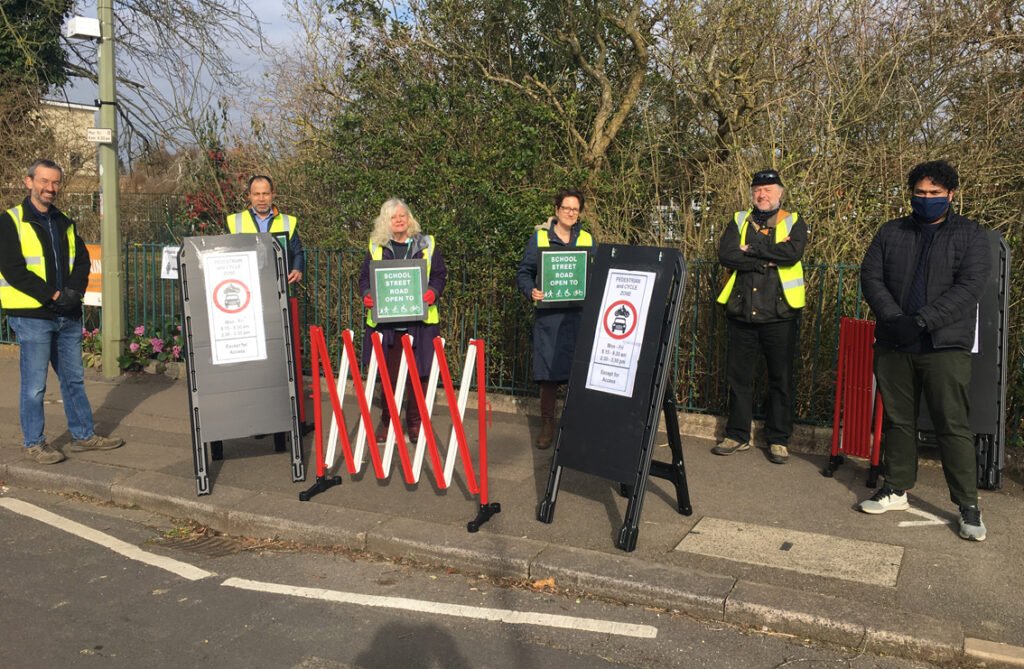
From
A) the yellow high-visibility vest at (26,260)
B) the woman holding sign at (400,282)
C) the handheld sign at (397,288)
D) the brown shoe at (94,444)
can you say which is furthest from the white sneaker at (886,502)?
the yellow high-visibility vest at (26,260)

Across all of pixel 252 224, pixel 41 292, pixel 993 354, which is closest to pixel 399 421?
pixel 252 224

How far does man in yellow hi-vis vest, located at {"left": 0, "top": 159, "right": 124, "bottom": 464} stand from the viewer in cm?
641

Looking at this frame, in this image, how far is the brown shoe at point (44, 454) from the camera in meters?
6.62

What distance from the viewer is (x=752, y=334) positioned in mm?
6562

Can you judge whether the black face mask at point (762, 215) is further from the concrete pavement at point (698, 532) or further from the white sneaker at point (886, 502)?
the white sneaker at point (886, 502)

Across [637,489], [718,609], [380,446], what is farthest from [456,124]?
[718,609]

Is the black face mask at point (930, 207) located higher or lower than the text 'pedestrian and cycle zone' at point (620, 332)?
higher

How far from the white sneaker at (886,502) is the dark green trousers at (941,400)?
345 mm

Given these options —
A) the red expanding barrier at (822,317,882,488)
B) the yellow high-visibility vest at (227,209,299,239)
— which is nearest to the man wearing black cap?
the red expanding barrier at (822,317,882,488)

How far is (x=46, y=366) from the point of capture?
6.73m

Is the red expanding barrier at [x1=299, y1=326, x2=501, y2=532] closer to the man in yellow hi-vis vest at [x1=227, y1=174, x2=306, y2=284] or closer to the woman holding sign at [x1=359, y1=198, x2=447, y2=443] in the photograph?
the woman holding sign at [x1=359, y1=198, x2=447, y2=443]

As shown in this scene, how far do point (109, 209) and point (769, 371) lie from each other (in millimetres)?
7175

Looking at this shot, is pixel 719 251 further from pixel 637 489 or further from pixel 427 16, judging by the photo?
pixel 427 16

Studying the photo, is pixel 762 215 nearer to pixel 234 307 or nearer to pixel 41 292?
pixel 234 307
